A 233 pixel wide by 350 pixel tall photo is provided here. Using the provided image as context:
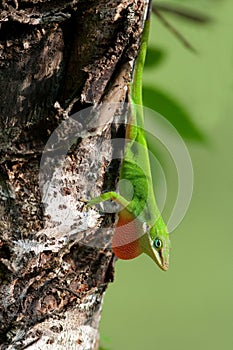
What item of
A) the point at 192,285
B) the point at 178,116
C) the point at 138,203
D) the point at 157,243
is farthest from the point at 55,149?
the point at 192,285

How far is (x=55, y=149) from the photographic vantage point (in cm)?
85

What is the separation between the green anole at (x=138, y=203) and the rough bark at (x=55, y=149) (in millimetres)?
60

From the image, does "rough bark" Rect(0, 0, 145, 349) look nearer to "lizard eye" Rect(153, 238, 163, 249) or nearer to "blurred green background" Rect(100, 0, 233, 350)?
"lizard eye" Rect(153, 238, 163, 249)

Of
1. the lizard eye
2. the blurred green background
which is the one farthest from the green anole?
the blurred green background

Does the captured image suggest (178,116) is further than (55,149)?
Yes

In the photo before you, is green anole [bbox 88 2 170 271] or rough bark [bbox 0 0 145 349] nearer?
rough bark [bbox 0 0 145 349]

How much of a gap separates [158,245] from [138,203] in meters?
0.15

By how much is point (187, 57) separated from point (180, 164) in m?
0.68

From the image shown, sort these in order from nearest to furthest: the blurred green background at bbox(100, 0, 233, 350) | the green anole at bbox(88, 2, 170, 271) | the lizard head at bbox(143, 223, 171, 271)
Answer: the green anole at bbox(88, 2, 170, 271) → the lizard head at bbox(143, 223, 171, 271) → the blurred green background at bbox(100, 0, 233, 350)

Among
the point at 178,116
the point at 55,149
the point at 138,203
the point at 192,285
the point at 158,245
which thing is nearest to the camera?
the point at 55,149

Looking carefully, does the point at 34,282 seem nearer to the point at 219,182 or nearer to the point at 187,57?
the point at 187,57

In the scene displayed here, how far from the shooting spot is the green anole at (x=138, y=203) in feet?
3.51

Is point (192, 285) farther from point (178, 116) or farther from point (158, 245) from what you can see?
point (178, 116)

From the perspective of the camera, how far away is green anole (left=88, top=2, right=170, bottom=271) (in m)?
1.07
